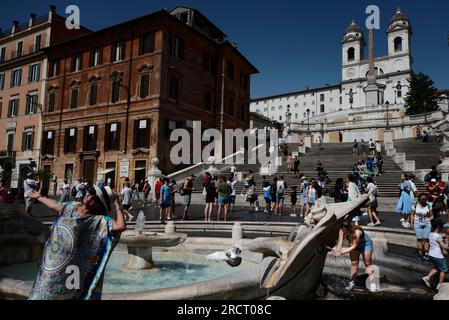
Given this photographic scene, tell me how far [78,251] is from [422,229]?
6.88 metres

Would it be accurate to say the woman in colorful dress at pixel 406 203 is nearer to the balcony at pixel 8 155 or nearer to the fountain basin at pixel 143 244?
the fountain basin at pixel 143 244

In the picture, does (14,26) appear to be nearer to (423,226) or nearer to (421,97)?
(423,226)

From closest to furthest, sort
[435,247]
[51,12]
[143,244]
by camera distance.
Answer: [435,247] → [143,244] → [51,12]

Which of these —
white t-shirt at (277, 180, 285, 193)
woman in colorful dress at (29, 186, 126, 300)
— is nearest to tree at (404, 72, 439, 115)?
white t-shirt at (277, 180, 285, 193)

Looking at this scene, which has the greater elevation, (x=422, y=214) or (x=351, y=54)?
(x=351, y=54)

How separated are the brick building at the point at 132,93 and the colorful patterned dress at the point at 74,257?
79.8 ft

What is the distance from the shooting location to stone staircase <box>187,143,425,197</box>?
18.3m

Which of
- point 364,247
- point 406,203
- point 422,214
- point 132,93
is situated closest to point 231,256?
point 364,247

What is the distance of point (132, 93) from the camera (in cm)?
2883

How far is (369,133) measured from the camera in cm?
4634

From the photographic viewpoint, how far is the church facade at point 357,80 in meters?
81.3

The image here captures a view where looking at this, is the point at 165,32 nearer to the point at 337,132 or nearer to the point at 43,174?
the point at 43,174

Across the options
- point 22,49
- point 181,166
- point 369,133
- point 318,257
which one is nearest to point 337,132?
point 369,133
